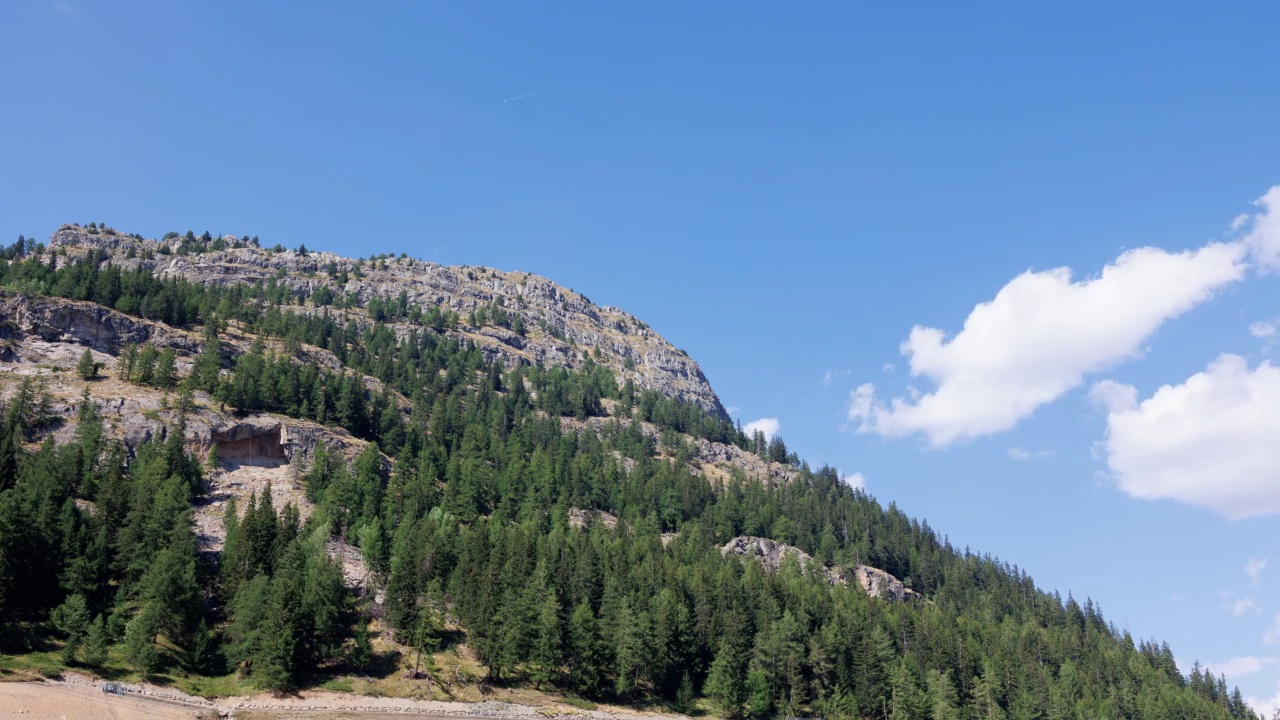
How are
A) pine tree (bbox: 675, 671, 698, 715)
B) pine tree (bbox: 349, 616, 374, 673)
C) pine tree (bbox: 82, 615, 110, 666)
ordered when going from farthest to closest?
pine tree (bbox: 675, 671, 698, 715), pine tree (bbox: 349, 616, 374, 673), pine tree (bbox: 82, 615, 110, 666)

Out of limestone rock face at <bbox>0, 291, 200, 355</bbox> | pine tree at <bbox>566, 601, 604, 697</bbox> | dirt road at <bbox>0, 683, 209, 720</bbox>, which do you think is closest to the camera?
dirt road at <bbox>0, 683, 209, 720</bbox>

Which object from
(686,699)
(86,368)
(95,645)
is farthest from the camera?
(86,368)

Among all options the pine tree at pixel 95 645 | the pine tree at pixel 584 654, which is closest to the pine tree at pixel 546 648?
the pine tree at pixel 584 654

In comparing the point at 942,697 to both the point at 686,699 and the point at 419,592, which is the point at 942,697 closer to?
the point at 686,699

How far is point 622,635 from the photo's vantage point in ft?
371

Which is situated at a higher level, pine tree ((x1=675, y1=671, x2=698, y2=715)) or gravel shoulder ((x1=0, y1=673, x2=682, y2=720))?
pine tree ((x1=675, y1=671, x2=698, y2=715))

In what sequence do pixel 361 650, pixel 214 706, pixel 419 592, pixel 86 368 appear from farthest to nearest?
pixel 86 368 → pixel 419 592 → pixel 361 650 → pixel 214 706

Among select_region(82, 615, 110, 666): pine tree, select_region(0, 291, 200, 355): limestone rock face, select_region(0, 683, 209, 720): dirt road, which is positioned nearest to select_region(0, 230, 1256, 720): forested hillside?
select_region(82, 615, 110, 666): pine tree

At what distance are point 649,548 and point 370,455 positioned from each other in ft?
188

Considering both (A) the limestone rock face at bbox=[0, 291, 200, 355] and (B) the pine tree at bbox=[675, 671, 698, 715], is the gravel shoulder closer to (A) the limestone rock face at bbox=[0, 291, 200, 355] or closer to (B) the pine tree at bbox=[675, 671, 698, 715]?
(B) the pine tree at bbox=[675, 671, 698, 715]

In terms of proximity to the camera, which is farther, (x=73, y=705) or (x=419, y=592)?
(x=419, y=592)

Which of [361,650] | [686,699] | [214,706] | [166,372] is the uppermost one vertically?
[166,372]

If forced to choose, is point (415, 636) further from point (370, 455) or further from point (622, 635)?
point (370, 455)

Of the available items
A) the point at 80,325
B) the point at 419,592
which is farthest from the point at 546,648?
the point at 80,325
